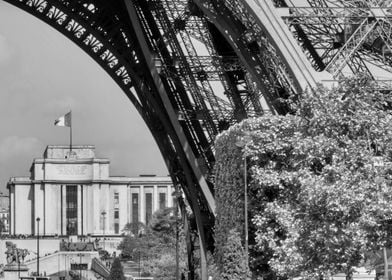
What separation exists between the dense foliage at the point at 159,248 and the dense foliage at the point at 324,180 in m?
44.3

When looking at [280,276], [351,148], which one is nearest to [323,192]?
[351,148]

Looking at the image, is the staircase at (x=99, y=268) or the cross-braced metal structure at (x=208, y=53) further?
the staircase at (x=99, y=268)

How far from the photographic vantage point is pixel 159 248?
404ft

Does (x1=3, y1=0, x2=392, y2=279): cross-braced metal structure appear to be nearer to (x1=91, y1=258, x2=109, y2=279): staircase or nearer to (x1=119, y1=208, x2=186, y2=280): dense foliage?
(x1=119, y1=208, x2=186, y2=280): dense foliage

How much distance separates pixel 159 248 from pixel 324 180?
271 feet

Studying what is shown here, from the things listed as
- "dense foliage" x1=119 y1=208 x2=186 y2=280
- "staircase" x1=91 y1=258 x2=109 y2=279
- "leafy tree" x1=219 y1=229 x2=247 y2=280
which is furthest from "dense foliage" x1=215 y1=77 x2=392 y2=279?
"staircase" x1=91 y1=258 x2=109 y2=279

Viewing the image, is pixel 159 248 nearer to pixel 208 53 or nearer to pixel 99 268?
pixel 99 268

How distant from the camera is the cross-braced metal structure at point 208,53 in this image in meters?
41.8

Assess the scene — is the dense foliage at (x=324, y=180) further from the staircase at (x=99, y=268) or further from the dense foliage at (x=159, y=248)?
the staircase at (x=99, y=268)

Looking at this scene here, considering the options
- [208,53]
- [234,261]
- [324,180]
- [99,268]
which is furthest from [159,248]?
[324,180]

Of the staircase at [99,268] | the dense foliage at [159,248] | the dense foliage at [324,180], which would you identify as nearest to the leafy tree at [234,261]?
the dense foliage at [324,180]

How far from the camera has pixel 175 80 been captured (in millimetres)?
54594

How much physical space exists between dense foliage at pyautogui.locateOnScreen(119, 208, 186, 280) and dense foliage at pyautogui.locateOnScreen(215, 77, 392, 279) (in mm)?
44315

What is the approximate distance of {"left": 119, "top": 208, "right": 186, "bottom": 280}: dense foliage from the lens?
98.8 meters
